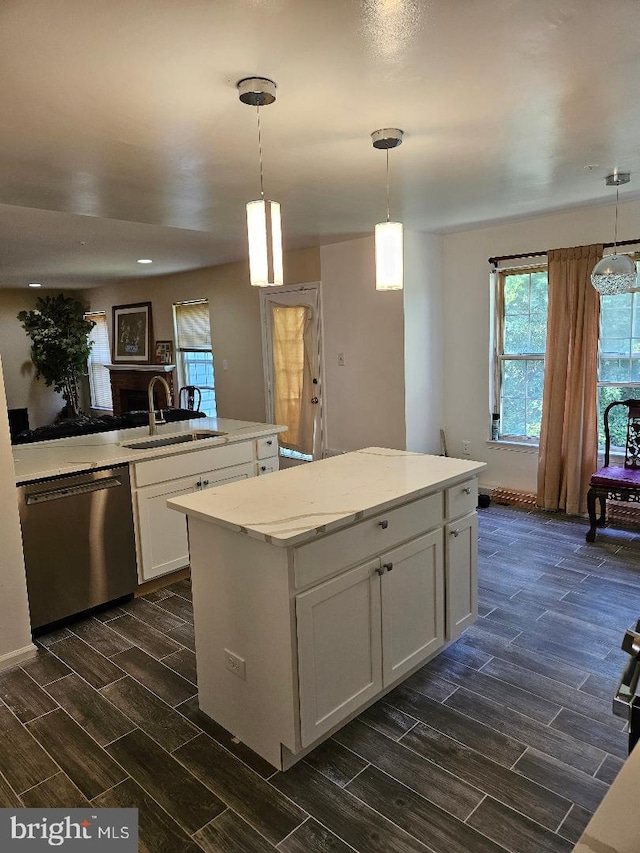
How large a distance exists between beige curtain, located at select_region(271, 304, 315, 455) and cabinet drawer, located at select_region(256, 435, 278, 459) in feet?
6.31

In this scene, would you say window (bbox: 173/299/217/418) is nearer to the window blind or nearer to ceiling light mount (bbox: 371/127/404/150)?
the window blind

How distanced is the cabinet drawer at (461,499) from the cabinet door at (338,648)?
20.0 inches

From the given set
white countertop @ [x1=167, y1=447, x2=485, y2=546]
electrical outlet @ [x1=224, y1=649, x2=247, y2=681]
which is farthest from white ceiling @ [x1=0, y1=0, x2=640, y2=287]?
electrical outlet @ [x1=224, y1=649, x2=247, y2=681]

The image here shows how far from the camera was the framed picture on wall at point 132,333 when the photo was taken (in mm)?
7922

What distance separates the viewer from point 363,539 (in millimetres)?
2004

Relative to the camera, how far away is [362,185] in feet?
10.8

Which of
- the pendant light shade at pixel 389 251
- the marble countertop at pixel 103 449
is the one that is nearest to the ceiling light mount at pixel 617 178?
the pendant light shade at pixel 389 251

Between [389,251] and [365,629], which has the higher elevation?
[389,251]

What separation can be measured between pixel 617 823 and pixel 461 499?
183 centimetres

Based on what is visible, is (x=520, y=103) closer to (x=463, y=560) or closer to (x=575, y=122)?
(x=575, y=122)

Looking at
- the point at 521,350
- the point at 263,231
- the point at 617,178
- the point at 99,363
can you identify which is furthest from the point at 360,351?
the point at 99,363

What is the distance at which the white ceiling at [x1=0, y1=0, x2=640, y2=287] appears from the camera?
5.12 ft

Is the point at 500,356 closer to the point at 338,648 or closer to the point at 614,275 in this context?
the point at 614,275

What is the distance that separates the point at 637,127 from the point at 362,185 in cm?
141
